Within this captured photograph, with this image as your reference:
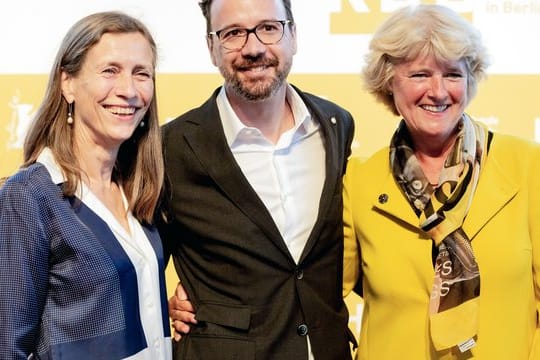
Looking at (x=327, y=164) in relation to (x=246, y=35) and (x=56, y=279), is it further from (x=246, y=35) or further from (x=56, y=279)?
(x=56, y=279)

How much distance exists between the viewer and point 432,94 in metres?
2.17

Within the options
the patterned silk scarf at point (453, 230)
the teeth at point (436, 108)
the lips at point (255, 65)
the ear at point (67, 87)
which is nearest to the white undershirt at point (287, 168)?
the lips at point (255, 65)

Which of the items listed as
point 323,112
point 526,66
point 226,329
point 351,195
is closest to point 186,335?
point 226,329

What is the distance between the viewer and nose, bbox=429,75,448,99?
2158 millimetres

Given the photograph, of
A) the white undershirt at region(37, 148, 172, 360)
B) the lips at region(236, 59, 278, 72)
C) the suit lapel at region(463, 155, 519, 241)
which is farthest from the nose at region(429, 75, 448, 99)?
the white undershirt at region(37, 148, 172, 360)

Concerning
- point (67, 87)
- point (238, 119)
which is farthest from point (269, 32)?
point (67, 87)

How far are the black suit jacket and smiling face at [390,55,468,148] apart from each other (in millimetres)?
328

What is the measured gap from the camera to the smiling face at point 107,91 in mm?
2053

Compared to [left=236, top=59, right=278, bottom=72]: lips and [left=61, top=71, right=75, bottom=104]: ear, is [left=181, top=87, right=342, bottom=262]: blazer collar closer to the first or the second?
[left=236, top=59, right=278, bottom=72]: lips

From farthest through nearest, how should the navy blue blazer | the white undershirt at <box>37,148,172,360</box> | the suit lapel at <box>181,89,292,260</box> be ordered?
the suit lapel at <box>181,89,292,260</box> → the white undershirt at <box>37,148,172,360</box> → the navy blue blazer

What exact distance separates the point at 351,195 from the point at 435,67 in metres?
0.45

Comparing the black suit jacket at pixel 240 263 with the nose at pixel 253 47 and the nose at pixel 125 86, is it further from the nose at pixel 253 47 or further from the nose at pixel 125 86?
the nose at pixel 125 86

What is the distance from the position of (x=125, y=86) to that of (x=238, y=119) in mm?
460

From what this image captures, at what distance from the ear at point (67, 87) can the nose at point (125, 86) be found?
114 mm
